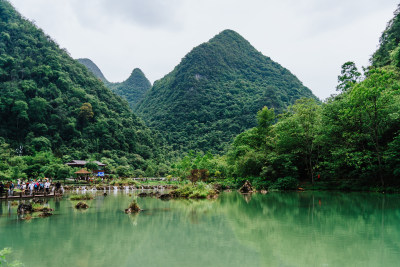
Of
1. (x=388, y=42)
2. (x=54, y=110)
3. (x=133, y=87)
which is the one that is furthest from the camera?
(x=133, y=87)

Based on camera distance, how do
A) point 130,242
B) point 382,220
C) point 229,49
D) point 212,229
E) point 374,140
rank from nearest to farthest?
point 130,242, point 212,229, point 382,220, point 374,140, point 229,49

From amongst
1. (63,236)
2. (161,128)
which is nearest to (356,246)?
(63,236)

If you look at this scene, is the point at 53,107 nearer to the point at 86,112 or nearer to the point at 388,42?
→ the point at 86,112

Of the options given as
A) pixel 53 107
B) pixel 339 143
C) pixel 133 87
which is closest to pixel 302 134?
pixel 339 143

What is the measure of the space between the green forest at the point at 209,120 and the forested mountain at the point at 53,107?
206 mm

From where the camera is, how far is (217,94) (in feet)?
303

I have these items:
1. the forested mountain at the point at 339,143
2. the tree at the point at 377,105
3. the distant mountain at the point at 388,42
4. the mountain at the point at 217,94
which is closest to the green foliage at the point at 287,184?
the forested mountain at the point at 339,143

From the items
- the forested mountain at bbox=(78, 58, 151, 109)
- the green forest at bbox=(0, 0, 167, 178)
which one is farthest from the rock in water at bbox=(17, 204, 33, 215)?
the forested mountain at bbox=(78, 58, 151, 109)

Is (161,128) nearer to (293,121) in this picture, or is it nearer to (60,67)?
(60,67)

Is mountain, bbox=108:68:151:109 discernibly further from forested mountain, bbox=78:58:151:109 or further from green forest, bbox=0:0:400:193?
green forest, bbox=0:0:400:193

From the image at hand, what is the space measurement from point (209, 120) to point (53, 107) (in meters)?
42.4

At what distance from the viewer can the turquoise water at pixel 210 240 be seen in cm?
497

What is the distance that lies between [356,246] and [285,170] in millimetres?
17785

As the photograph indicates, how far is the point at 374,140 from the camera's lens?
20000mm
